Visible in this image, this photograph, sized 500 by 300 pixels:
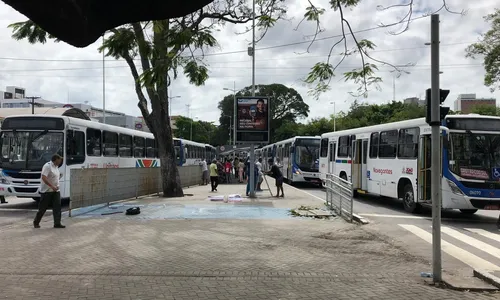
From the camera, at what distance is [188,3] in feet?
13.9

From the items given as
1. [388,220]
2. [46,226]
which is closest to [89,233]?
[46,226]

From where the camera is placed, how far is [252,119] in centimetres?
1911

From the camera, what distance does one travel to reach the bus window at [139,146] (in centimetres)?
2206

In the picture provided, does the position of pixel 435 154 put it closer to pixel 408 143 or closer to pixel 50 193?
pixel 408 143

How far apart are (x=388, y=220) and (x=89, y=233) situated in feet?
26.6

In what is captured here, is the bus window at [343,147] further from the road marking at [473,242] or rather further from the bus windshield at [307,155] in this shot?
the road marking at [473,242]

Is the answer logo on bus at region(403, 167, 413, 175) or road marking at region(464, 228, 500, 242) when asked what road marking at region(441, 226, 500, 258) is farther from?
logo on bus at region(403, 167, 413, 175)

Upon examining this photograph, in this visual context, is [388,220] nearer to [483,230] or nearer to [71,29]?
[483,230]

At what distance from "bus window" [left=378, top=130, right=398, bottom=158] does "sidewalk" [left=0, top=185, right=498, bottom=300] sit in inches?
204

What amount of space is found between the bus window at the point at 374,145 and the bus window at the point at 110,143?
10.7m

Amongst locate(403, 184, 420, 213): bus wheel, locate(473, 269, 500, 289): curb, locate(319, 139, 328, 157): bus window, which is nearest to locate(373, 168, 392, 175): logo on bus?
locate(403, 184, 420, 213): bus wheel

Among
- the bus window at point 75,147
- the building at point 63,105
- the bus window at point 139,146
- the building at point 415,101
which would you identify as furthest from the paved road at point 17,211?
the building at point 63,105

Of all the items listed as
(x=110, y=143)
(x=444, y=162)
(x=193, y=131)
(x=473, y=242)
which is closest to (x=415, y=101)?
(x=193, y=131)

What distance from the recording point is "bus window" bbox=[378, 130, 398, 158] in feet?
51.4
